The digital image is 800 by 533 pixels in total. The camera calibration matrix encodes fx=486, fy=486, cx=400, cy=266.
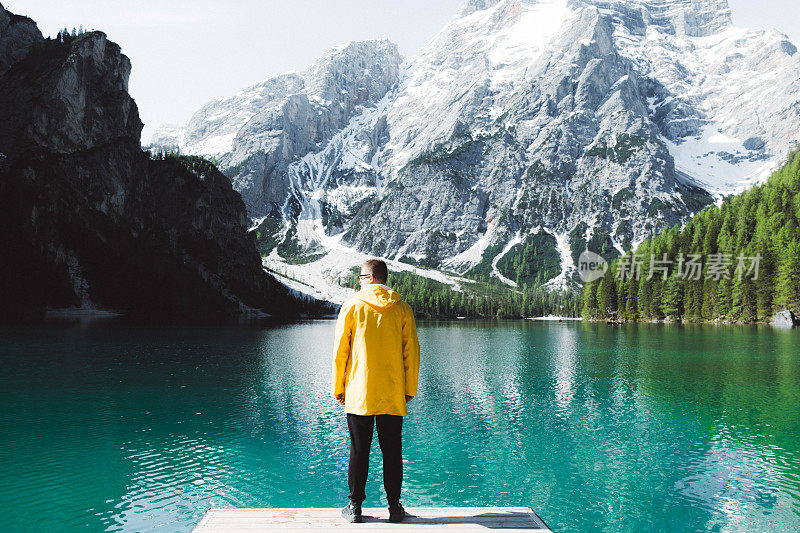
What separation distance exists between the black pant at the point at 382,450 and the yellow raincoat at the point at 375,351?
234 millimetres

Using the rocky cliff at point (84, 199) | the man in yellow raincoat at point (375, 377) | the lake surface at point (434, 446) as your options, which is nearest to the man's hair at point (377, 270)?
the man in yellow raincoat at point (375, 377)

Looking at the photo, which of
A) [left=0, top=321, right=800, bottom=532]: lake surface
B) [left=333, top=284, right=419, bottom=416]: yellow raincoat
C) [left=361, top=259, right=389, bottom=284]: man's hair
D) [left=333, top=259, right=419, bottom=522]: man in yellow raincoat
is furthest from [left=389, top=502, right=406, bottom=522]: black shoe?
[left=0, top=321, right=800, bottom=532]: lake surface

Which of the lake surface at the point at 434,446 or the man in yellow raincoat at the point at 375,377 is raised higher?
the man in yellow raincoat at the point at 375,377

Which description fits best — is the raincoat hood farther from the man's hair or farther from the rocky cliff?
the rocky cliff

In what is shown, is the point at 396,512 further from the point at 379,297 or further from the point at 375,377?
the point at 379,297

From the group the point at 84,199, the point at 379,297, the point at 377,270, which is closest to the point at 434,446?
the point at 377,270

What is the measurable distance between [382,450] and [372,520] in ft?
3.92

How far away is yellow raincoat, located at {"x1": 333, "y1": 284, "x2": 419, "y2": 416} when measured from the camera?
8.55m

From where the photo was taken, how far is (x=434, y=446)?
19.9m

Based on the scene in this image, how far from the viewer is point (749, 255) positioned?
110 m

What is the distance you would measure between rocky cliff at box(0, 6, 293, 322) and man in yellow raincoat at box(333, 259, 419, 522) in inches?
5844

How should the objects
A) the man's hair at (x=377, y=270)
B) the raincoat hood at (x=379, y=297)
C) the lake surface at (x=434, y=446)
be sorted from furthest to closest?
Result: 1. the lake surface at (x=434, y=446)
2. the man's hair at (x=377, y=270)
3. the raincoat hood at (x=379, y=297)

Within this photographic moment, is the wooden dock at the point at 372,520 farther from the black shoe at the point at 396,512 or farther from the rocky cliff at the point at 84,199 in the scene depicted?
the rocky cliff at the point at 84,199

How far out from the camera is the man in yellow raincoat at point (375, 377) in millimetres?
8523
